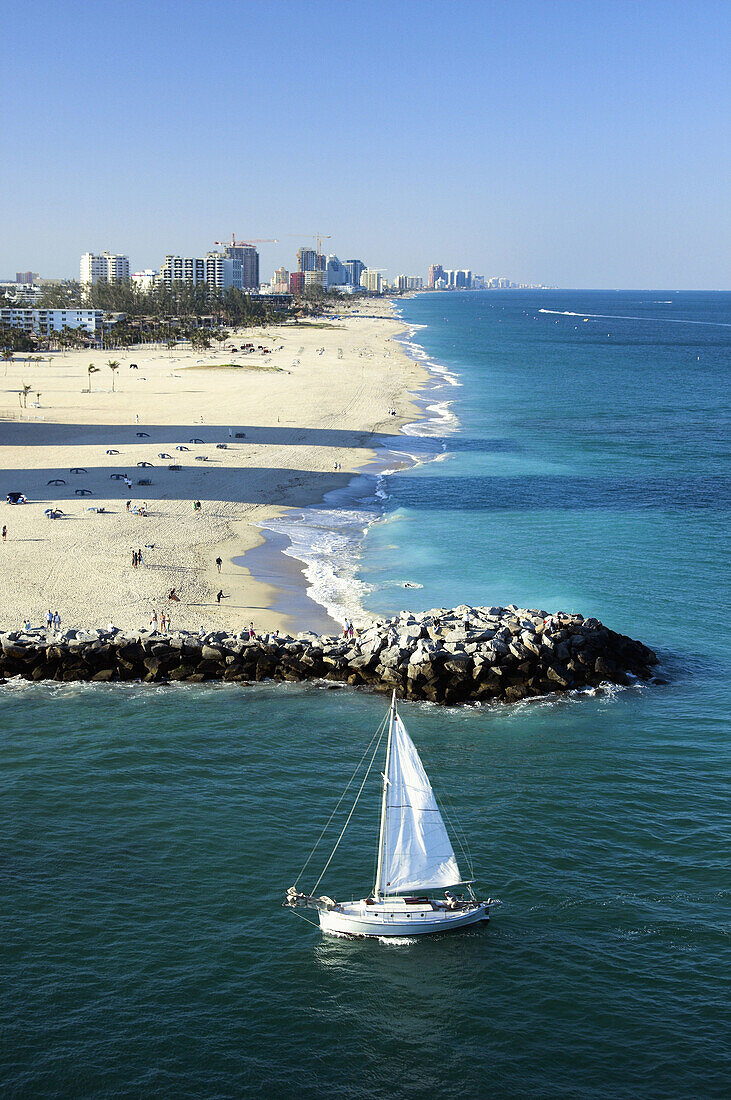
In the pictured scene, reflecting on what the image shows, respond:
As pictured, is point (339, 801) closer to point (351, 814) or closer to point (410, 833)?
point (351, 814)

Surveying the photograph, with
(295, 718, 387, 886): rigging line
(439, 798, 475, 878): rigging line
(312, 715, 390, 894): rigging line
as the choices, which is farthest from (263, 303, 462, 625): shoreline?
(439, 798, 475, 878): rigging line

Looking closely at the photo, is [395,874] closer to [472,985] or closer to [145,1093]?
[472,985]

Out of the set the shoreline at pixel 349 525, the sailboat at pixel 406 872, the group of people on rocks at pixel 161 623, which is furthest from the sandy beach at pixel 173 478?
the sailboat at pixel 406 872

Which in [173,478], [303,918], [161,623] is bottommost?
[303,918]

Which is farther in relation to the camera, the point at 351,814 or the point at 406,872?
the point at 351,814

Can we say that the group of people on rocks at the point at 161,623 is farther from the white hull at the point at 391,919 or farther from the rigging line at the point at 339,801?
the white hull at the point at 391,919

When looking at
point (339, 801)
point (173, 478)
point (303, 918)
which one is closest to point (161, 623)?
point (339, 801)
